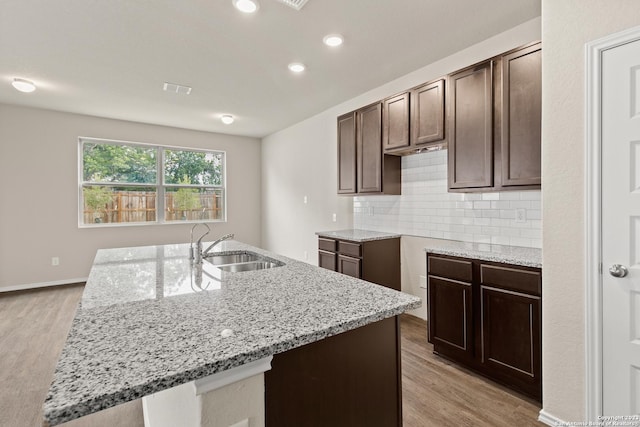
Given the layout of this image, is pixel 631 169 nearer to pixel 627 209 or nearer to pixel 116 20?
pixel 627 209

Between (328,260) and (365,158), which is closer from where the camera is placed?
(365,158)

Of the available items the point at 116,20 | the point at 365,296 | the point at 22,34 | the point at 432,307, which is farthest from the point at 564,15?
the point at 22,34

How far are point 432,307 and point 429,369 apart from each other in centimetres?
46

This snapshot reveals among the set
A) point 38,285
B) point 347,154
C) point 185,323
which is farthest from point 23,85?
point 185,323

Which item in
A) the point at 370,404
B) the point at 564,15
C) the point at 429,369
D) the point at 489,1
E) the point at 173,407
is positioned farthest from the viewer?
the point at 429,369

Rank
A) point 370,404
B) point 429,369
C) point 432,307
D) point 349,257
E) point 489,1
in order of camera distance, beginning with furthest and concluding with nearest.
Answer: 1. point 349,257
2. point 432,307
3. point 429,369
4. point 489,1
5. point 370,404

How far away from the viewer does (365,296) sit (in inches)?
48.4

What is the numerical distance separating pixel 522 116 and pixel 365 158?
5.46ft

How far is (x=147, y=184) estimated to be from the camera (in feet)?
18.0

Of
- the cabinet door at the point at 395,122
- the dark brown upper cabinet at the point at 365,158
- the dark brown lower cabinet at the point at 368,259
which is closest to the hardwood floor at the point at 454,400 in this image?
the dark brown lower cabinet at the point at 368,259

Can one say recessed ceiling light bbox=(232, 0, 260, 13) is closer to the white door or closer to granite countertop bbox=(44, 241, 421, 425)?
granite countertop bbox=(44, 241, 421, 425)

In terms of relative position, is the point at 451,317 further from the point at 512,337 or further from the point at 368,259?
the point at 368,259

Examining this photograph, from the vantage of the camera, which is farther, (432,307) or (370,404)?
(432,307)

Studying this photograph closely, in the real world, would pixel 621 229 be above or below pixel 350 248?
above
